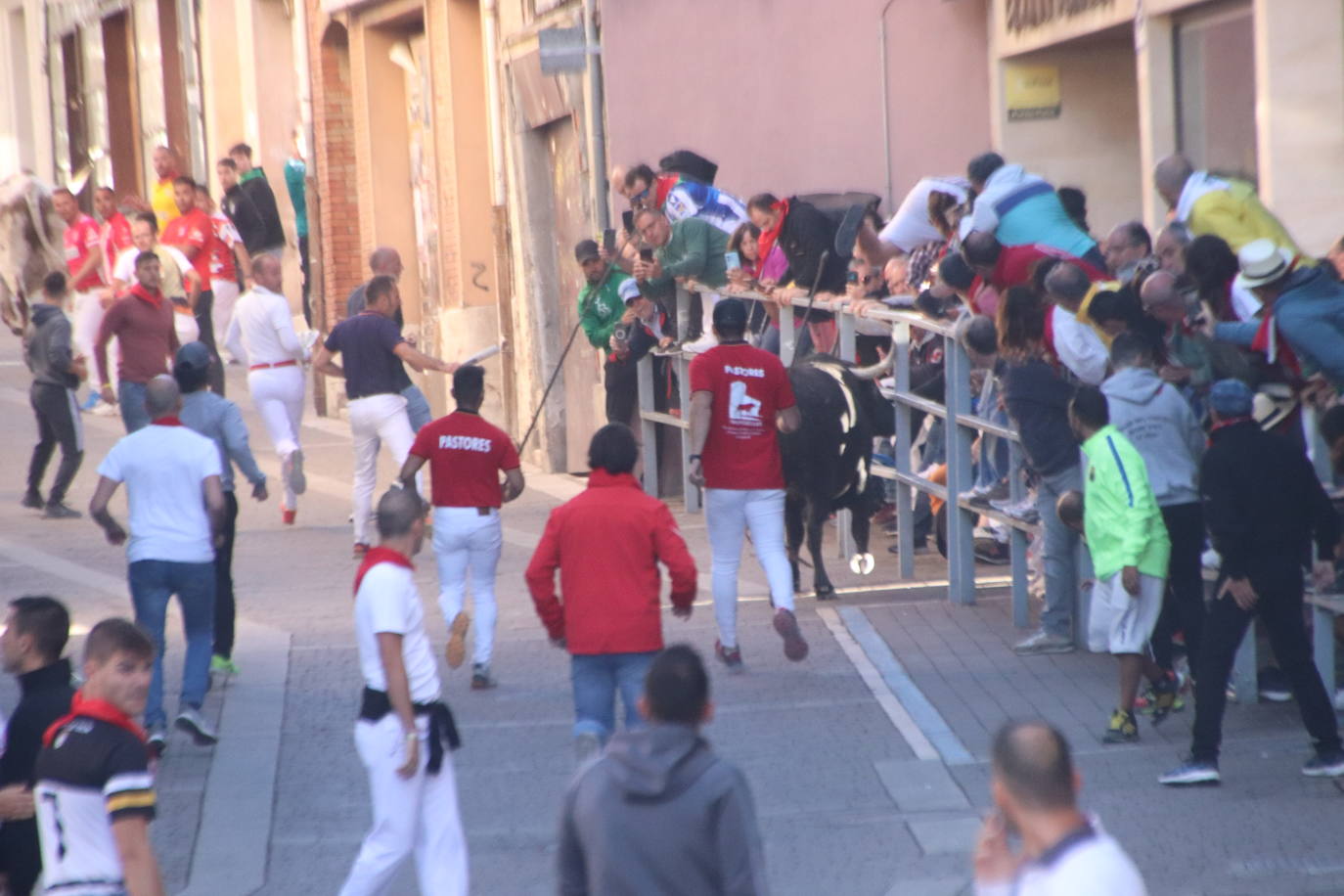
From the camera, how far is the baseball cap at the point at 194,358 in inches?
378

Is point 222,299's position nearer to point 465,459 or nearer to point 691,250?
point 691,250

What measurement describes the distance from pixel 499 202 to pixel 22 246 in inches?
226

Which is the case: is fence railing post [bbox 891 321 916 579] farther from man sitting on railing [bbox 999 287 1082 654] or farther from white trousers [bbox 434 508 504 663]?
white trousers [bbox 434 508 504 663]

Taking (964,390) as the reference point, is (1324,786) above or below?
below

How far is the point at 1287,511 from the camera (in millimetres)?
7520

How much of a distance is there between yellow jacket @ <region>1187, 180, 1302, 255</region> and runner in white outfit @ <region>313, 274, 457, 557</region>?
17.7 ft

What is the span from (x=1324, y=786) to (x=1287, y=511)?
109 centimetres

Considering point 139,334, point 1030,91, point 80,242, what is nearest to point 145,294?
point 139,334

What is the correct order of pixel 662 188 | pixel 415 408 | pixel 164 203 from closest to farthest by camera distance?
pixel 415 408, pixel 662 188, pixel 164 203

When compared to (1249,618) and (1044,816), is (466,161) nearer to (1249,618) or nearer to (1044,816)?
(1249,618)

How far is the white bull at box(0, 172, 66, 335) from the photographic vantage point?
69.0 feet

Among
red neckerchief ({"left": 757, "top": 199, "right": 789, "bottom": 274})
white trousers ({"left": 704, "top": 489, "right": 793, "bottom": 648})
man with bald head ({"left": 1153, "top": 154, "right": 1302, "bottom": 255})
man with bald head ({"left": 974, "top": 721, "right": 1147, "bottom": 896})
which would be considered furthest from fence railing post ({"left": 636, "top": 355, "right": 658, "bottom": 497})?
man with bald head ({"left": 974, "top": 721, "right": 1147, "bottom": 896})

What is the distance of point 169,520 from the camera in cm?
867

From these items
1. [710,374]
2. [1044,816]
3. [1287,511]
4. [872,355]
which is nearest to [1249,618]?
[1287,511]
